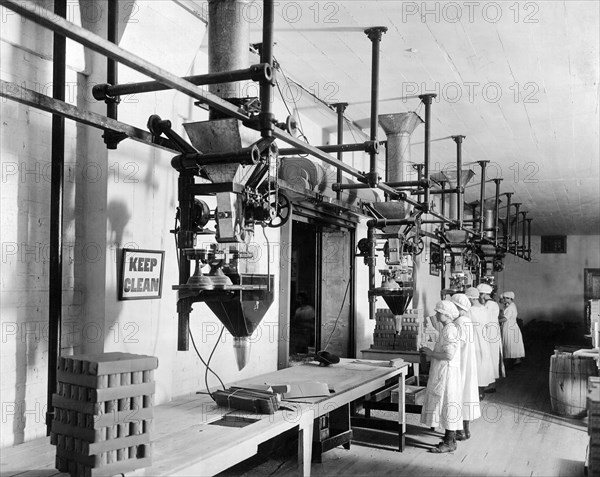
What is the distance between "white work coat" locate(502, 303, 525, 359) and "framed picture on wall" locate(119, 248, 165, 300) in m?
9.83

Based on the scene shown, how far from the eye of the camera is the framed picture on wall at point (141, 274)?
3.61 metres

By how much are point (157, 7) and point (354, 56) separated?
5.61 feet

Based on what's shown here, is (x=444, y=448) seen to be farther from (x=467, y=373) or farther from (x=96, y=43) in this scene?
(x=96, y=43)

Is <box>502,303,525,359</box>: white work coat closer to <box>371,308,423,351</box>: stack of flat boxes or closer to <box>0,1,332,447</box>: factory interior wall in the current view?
<box>371,308,423,351</box>: stack of flat boxes

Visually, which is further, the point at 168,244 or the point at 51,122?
the point at 168,244

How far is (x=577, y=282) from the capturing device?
64.1 ft

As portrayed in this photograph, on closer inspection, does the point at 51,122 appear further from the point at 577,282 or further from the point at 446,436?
the point at 577,282

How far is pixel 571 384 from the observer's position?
765 centimetres

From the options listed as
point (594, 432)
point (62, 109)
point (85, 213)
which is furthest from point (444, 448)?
point (62, 109)

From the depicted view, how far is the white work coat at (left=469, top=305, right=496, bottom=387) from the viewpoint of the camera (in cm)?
881

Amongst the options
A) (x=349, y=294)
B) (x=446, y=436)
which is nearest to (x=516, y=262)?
(x=349, y=294)

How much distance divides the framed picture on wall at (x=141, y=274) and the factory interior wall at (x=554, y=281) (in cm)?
1821

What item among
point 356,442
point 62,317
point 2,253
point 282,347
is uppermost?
point 2,253

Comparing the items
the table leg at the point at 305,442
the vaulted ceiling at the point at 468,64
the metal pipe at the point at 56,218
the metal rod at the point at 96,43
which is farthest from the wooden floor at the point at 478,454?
the metal rod at the point at 96,43
